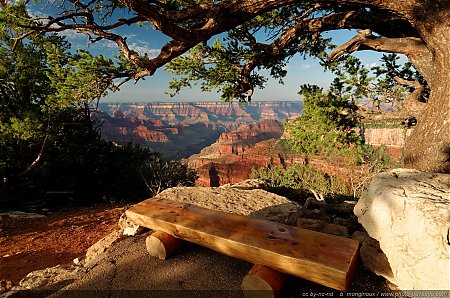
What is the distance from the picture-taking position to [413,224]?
1709 mm

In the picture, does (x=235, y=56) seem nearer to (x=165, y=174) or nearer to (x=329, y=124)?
(x=329, y=124)

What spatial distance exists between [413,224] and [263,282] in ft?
4.24

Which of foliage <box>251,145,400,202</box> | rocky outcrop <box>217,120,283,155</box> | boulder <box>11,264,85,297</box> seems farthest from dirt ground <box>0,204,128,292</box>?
rocky outcrop <box>217,120,283,155</box>

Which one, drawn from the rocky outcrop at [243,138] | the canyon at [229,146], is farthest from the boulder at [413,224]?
the rocky outcrop at [243,138]

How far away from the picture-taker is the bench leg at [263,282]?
2025mm

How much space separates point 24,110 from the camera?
8852 millimetres

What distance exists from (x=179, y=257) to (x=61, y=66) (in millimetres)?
5028

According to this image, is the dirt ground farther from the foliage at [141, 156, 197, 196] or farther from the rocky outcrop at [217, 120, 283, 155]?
the rocky outcrop at [217, 120, 283, 155]

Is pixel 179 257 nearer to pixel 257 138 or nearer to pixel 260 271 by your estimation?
pixel 260 271

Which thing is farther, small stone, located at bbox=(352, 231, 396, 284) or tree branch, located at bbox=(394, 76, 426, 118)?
tree branch, located at bbox=(394, 76, 426, 118)

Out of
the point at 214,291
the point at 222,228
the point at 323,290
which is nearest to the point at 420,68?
the point at 323,290

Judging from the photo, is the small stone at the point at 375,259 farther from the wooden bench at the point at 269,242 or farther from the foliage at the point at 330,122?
the foliage at the point at 330,122

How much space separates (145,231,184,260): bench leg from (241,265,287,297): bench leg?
1.15m

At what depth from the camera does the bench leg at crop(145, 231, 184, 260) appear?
285 cm
